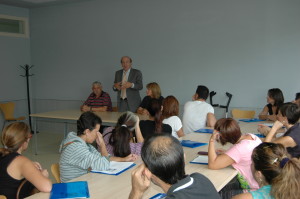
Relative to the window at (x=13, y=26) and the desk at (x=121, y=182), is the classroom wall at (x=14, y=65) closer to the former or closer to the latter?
the window at (x=13, y=26)

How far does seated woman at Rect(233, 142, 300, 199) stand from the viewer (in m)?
1.51

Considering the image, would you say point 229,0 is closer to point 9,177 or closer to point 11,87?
point 9,177

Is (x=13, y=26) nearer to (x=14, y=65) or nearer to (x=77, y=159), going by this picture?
(x=14, y=65)

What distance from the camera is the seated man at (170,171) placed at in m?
1.42

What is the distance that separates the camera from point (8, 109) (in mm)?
7672

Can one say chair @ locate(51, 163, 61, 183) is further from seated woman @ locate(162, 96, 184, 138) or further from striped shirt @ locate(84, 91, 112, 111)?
striped shirt @ locate(84, 91, 112, 111)

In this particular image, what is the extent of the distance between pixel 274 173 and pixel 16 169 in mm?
1603

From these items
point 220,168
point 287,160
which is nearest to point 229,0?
point 220,168

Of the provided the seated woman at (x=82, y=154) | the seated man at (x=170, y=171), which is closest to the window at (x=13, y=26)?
the seated woman at (x=82, y=154)

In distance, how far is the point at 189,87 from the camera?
641 cm

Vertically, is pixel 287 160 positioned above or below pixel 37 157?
above

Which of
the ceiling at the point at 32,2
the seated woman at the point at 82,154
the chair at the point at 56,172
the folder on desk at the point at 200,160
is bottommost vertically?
the chair at the point at 56,172

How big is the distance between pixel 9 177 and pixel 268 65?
4.72 meters

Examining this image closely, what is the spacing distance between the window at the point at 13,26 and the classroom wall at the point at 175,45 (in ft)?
0.82
